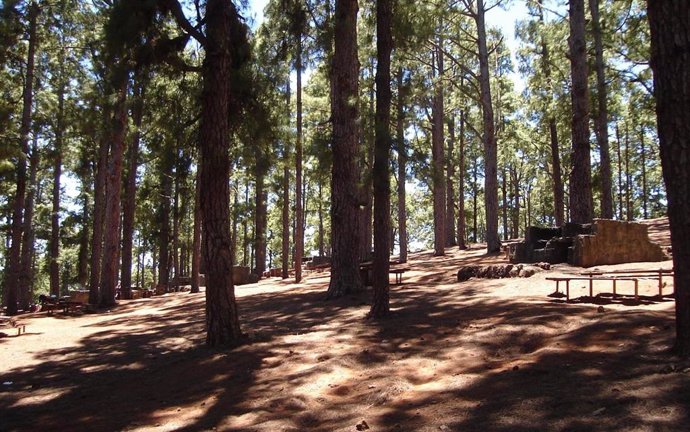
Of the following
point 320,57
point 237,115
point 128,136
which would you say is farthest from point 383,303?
point 128,136

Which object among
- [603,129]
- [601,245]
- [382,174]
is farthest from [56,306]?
[603,129]

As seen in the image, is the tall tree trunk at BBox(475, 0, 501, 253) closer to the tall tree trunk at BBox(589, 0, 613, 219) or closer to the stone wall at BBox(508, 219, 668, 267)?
the tall tree trunk at BBox(589, 0, 613, 219)

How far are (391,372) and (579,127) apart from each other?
11.6m

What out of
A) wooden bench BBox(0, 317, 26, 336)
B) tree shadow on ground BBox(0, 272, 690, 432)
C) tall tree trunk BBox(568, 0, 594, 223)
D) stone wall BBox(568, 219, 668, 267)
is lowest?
wooden bench BBox(0, 317, 26, 336)

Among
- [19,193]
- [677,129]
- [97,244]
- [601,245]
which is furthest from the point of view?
[97,244]

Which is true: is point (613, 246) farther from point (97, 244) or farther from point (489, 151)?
point (97, 244)

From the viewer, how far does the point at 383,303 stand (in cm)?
953

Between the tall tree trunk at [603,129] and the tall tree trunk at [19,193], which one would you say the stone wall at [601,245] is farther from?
the tall tree trunk at [19,193]

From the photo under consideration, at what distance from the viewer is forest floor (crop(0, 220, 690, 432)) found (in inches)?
172

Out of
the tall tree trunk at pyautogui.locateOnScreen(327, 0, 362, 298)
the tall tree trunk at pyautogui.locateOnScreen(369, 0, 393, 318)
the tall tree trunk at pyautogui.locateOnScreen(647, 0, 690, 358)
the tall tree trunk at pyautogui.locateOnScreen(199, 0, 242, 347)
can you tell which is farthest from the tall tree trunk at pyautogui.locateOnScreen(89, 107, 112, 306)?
the tall tree trunk at pyautogui.locateOnScreen(647, 0, 690, 358)

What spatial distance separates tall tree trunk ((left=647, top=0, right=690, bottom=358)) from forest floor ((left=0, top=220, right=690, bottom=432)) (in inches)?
24.3

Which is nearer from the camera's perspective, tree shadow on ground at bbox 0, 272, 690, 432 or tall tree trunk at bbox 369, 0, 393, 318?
tree shadow on ground at bbox 0, 272, 690, 432

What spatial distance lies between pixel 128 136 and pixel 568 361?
17.3m

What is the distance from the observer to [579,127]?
49.8 feet
